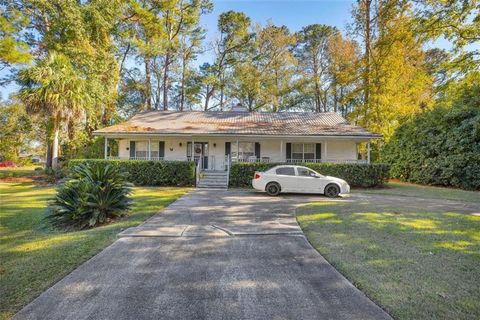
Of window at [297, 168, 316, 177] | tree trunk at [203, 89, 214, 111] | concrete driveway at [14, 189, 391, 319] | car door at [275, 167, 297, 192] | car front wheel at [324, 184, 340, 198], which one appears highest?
tree trunk at [203, 89, 214, 111]

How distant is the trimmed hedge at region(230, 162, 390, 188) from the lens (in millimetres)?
14008

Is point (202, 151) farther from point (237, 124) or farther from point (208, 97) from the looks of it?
point (208, 97)

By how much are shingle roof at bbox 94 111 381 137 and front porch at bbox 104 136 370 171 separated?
781 millimetres

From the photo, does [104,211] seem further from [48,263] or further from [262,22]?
[262,22]

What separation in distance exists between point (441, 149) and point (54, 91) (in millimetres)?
23846

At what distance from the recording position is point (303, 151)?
17.5 meters

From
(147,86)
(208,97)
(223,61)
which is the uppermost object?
(223,61)

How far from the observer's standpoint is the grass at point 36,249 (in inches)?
127

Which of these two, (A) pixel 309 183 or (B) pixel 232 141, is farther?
(B) pixel 232 141

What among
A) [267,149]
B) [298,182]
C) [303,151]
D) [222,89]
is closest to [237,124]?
[267,149]

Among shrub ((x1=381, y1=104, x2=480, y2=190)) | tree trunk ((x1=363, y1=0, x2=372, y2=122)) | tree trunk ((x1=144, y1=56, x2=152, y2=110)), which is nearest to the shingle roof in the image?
tree trunk ((x1=363, y1=0, x2=372, y2=122))

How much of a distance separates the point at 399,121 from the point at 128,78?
27.4 metres

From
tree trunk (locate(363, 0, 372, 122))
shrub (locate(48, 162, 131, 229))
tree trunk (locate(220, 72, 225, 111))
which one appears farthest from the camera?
tree trunk (locate(220, 72, 225, 111))

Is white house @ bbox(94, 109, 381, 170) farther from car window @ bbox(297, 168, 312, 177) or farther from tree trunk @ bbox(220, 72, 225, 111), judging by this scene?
tree trunk @ bbox(220, 72, 225, 111)
